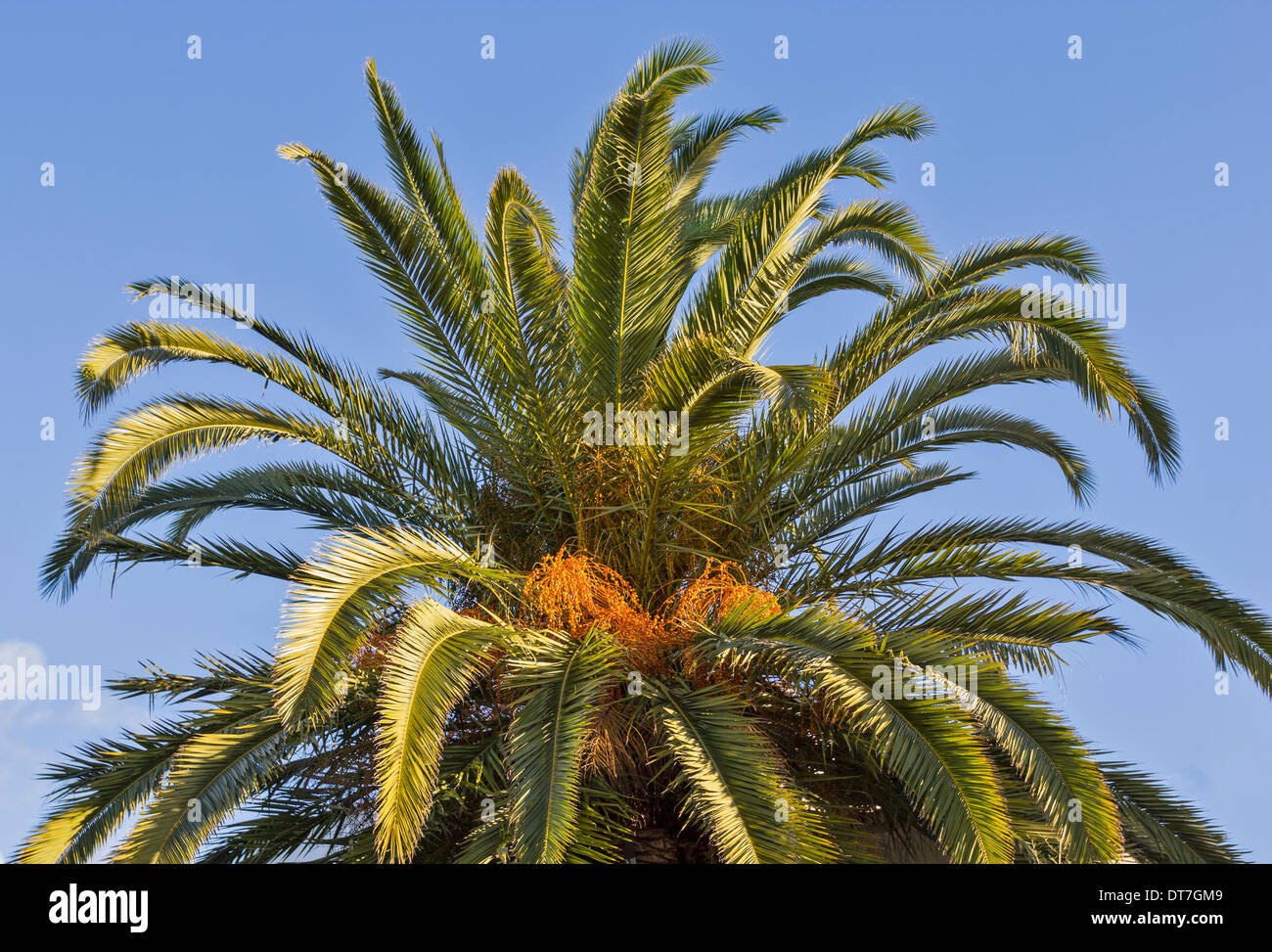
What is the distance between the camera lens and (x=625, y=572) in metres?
8.95

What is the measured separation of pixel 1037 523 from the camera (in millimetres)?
9852

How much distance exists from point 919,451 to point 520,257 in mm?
4059

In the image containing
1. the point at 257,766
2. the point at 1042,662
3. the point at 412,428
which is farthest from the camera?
the point at 412,428

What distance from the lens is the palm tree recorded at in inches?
268

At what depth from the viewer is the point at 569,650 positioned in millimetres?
7781

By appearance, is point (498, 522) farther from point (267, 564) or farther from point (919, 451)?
point (919, 451)

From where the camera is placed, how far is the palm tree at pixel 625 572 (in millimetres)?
6816

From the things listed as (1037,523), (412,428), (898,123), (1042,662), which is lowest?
(1042,662)
